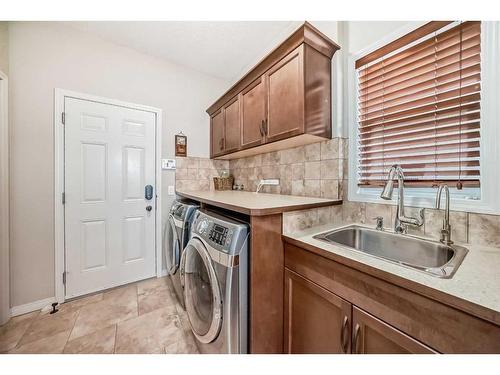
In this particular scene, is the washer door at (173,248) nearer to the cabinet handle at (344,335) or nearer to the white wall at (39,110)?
the white wall at (39,110)

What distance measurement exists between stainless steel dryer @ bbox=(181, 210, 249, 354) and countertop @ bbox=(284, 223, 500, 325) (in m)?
0.37

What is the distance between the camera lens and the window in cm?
92

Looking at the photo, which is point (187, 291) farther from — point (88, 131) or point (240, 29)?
point (240, 29)

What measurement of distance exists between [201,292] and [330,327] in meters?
0.77

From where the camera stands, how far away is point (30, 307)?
64.4 inches

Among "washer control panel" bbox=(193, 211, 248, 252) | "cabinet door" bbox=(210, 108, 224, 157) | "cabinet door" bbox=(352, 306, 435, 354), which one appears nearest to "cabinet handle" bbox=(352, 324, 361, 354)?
"cabinet door" bbox=(352, 306, 435, 354)

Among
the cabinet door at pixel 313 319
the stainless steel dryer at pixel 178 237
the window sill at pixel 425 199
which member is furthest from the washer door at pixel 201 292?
the window sill at pixel 425 199

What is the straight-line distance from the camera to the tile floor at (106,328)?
1.29m

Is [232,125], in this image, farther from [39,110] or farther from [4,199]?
[4,199]

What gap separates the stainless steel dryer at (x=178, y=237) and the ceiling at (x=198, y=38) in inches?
67.4
